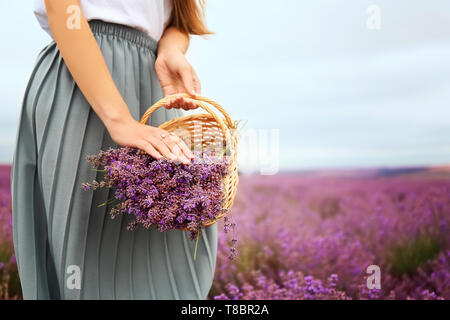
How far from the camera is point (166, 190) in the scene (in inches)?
41.7

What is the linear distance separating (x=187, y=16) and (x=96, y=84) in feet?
1.85

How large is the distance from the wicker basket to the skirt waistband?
276 millimetres

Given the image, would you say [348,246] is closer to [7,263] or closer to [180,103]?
[180,103]

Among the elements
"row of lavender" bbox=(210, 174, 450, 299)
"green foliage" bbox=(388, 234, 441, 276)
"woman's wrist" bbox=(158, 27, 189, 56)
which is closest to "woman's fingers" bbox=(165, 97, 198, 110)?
"woman's wrist" bbox=(158, 27, 189, 56)

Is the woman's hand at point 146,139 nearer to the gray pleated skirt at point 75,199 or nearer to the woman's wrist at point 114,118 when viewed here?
the woman's wrist at point 114,118

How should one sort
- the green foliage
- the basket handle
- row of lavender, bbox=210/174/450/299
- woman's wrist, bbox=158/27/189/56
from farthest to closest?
1. the green foliage
2. row of lavender, bbox=210/174/450/299
3. woman's wrist, bbox=158/27/189/56
4. the basket handle

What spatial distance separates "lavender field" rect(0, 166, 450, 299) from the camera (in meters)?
2.33

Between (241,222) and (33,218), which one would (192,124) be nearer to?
(33,218)

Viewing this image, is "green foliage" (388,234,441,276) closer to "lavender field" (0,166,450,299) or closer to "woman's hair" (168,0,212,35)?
"lavender field" (0,166,450,299)

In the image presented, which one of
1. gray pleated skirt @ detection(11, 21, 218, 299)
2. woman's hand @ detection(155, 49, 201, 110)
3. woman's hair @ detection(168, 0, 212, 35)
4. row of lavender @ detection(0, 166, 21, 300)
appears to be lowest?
row of lavender @ detection(0, 166, 21, 300)

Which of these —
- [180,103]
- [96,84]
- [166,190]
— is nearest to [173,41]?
[180,103]

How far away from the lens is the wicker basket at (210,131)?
1.17 metres

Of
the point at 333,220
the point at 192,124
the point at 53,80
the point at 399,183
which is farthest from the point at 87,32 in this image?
the point at 399,183

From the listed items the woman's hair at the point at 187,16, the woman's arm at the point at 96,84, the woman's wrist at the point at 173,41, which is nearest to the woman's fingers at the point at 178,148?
the woman's arm at the point at 96,84
